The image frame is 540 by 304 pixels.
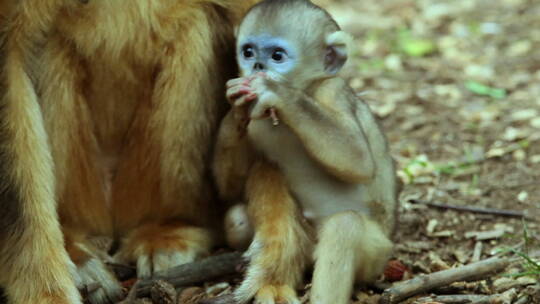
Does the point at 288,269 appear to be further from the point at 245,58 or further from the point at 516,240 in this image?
the point at 516,240

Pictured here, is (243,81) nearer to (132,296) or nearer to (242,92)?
(242,92)

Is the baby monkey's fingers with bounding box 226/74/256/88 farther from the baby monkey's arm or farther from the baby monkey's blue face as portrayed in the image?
the baby monkey's blue face

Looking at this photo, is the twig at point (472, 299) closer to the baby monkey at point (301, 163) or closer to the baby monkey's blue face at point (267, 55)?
the baby monkey at point (301, 163)

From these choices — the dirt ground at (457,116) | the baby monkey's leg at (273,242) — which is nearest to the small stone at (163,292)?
the baby monkey's leg at (273,242)

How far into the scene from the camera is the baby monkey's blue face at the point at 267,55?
15.3 ft

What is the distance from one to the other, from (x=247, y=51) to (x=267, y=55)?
0.11 m

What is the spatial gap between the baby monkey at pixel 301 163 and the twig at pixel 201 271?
0.40 ft

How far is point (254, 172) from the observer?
508 centimetres

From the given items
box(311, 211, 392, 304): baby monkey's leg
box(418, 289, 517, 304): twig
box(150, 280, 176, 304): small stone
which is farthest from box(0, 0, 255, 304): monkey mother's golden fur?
box(418, 289, 517, 304): twig

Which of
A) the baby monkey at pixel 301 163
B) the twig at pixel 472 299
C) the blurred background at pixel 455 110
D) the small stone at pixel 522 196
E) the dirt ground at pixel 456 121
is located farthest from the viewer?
the small stone at pixel 522 196

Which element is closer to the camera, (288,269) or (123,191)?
(288,269)

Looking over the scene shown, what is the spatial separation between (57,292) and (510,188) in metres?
3.22

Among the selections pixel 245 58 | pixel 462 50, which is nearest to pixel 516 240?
pixel 245 58

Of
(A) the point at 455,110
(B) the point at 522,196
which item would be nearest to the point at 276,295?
(B) the point at 522,196
